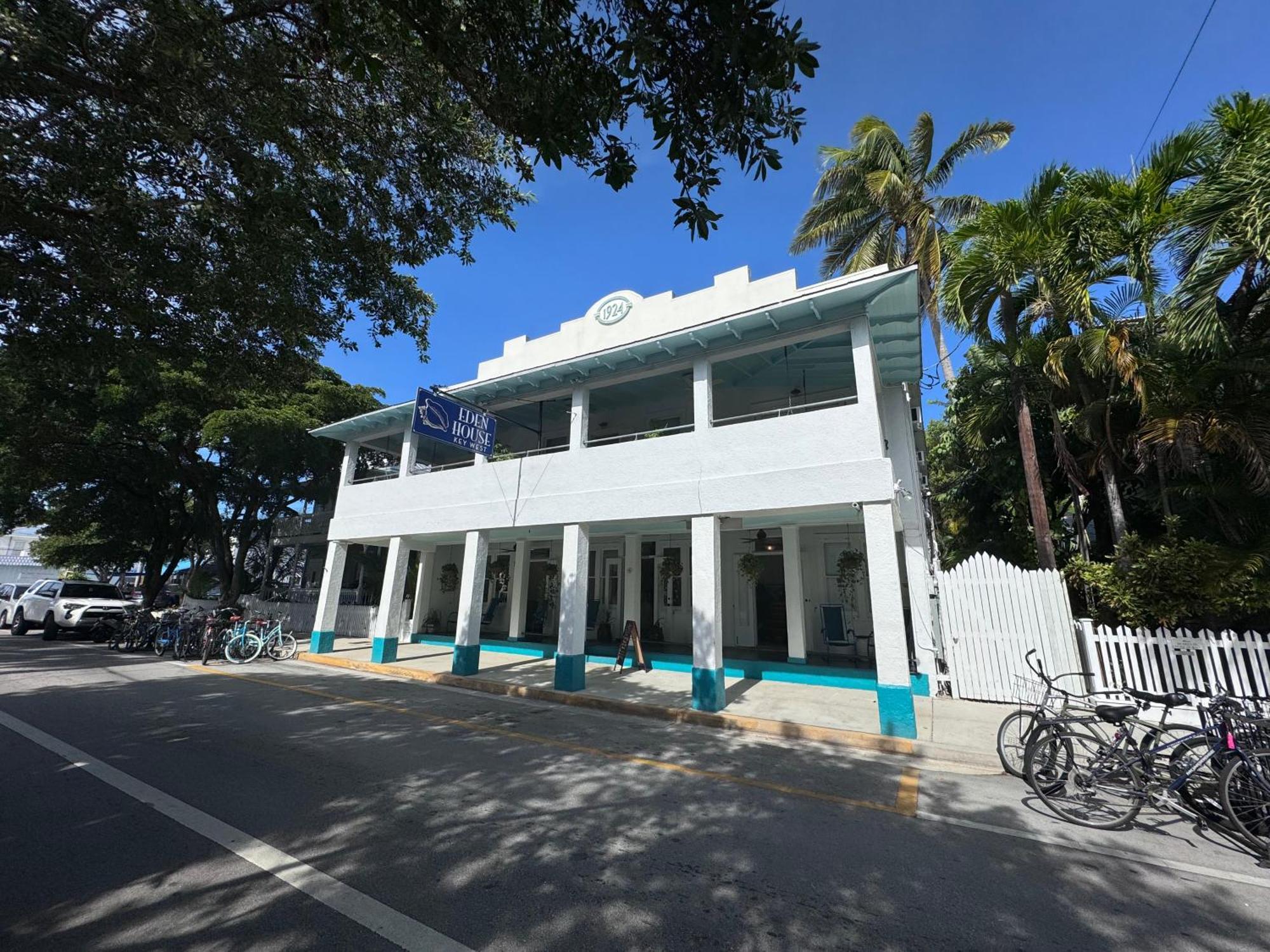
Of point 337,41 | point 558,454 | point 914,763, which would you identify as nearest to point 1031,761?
point 914,763

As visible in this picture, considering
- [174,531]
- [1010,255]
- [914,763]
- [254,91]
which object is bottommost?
[914,763]

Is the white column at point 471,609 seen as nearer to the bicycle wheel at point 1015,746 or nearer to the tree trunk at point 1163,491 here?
the bicycle wheel at point 1015,746

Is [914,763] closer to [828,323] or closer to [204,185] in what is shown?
[828,323]

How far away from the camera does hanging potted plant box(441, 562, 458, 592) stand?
18719mm

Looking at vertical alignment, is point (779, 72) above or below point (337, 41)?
below

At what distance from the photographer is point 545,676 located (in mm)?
11336

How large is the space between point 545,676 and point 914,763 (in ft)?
23.3

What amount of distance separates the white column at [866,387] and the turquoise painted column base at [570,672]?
6.12 metres

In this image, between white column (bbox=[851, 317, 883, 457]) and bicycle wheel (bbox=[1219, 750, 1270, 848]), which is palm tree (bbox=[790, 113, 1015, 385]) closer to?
white column (bbox=[851, 317, 883, 457])

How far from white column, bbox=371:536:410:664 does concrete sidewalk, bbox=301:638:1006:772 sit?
12.1 inches

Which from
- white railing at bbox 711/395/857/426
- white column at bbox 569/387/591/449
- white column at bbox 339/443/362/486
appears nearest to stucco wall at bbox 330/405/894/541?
white railing at bbox 711/395/857/426

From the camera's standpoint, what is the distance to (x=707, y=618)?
882 cm

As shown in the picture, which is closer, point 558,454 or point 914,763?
point 914,763

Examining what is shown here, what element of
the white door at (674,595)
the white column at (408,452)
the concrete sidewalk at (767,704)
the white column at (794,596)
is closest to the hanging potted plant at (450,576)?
the concrete sidewalk at (767,704)
